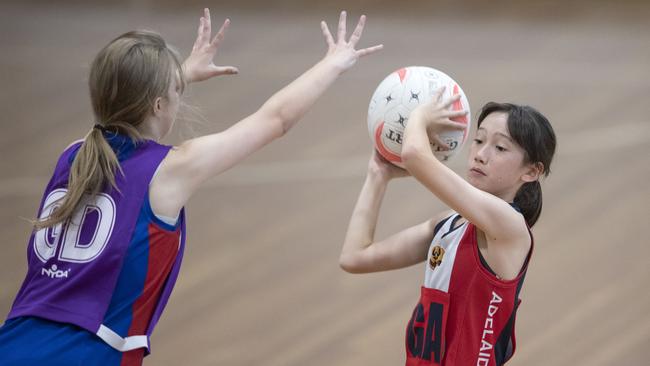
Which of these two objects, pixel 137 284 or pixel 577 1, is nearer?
Answer: pixel 137 284

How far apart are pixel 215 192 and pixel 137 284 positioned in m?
3.15

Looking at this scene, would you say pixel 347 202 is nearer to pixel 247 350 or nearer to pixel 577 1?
pixel 247 350

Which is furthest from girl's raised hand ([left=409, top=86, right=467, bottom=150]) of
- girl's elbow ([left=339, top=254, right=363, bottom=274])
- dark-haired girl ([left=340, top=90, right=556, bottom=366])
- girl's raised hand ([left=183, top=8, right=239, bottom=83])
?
girl's raised hand ([left=183, top=8, right=239, bottom=83])

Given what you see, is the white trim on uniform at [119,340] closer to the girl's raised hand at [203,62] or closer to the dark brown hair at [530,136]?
the girl's raised hand at [203,62]

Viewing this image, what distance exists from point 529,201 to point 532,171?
0.10 meters

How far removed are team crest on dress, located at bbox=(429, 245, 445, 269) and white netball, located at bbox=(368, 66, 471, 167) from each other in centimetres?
26

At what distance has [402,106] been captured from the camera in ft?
7.90

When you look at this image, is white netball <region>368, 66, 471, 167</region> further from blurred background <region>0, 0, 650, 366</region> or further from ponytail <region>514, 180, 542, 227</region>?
blurred background <region>0, 0, 650, 366</region>

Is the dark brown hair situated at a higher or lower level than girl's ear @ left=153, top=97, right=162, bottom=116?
higher

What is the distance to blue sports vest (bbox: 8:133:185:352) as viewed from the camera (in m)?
1.86

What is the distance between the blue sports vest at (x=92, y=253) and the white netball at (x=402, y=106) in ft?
2.46

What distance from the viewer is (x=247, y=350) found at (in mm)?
4500

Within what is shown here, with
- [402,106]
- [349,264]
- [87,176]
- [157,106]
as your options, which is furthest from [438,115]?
[87,176]

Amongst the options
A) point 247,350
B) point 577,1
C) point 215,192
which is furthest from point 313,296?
point 577,1
